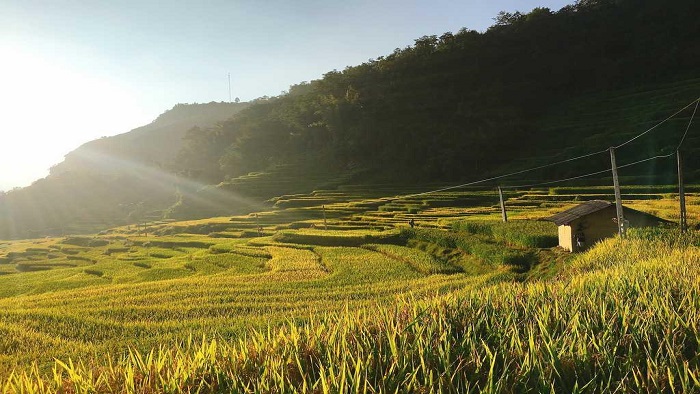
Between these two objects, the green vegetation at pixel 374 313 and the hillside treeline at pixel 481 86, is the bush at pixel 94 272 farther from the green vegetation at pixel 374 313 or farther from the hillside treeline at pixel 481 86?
the hillside treeline at pixel 481 86

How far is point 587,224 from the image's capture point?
627 inches

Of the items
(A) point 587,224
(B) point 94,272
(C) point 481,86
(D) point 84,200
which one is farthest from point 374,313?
(D) point 84,200

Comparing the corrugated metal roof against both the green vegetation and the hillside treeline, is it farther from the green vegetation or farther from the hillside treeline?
the hillside treeline

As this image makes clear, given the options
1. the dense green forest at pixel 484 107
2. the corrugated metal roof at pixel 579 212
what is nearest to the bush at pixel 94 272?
the corrugated metal roof at pixel 579 212

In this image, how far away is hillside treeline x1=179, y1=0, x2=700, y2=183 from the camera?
163 feet

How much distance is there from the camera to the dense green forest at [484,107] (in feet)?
153

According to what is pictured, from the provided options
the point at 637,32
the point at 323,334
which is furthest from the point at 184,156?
the point at 323,334

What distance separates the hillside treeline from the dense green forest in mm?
152

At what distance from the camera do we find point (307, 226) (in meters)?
32.7

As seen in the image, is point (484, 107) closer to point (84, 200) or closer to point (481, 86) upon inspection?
point (481, 86)

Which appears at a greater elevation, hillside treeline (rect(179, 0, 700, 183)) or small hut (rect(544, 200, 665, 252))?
hillside treeline (rect(179, 0, 700, 183))

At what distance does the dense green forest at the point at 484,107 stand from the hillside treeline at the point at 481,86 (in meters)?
0.15

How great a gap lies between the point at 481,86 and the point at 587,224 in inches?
1833

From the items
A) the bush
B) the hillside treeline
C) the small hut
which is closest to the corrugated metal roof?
the small hut
